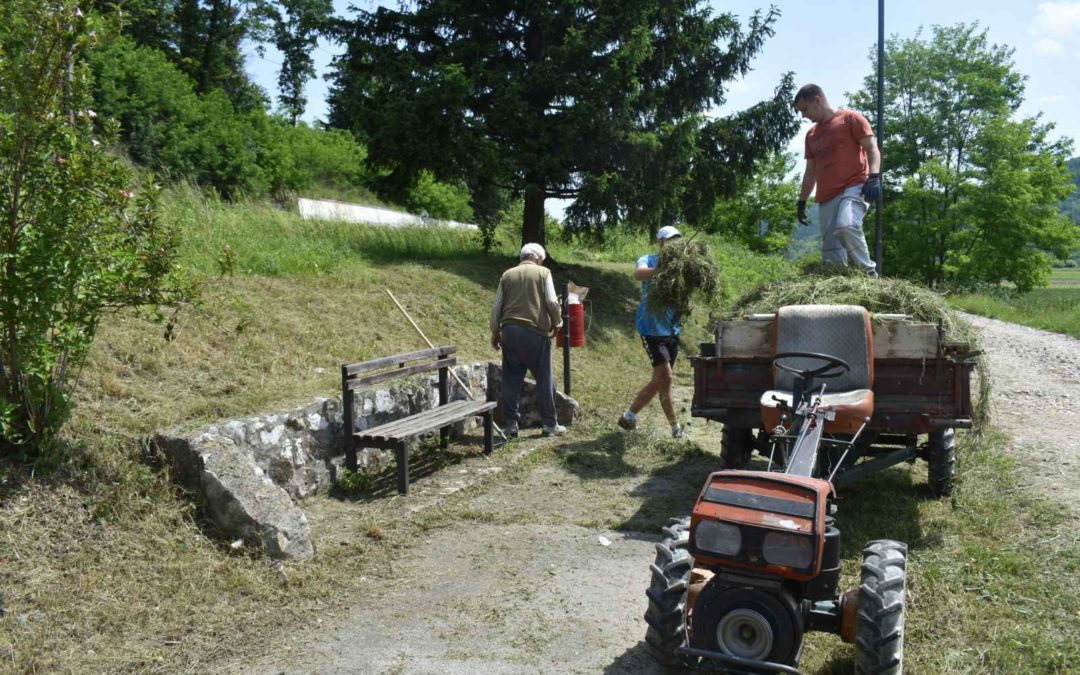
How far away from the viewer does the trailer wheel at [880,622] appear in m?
3.21

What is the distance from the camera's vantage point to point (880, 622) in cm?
326

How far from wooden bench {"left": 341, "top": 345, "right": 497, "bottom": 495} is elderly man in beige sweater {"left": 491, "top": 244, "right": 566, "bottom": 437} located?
551mm

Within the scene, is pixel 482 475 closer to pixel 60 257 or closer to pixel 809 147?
pixel 60 257

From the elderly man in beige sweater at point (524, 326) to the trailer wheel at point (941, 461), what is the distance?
142 inches

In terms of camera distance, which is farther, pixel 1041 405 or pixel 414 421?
pixel 1041 405

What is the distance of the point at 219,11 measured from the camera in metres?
31.2

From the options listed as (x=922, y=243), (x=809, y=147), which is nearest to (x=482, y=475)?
(x=809, y=147)

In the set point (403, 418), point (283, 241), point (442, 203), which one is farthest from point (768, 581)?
point (442, 203)

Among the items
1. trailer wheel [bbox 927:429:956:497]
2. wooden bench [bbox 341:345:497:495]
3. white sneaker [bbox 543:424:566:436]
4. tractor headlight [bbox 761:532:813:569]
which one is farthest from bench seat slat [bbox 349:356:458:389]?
trailer wheel [bbox 927:429:956:497]

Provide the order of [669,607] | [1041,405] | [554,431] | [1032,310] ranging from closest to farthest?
[669,607] < [554,431] < [1041,405] < [1032,310]

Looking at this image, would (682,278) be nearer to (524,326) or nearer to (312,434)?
(524,326)

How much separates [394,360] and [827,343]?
3500 mm

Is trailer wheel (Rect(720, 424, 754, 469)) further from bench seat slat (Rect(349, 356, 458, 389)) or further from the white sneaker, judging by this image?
bench seat slat (Rect(349, 356, 458, 389))

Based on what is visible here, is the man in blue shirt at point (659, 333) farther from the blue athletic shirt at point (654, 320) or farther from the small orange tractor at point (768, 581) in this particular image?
the small orange tractor at point (768, 581)
